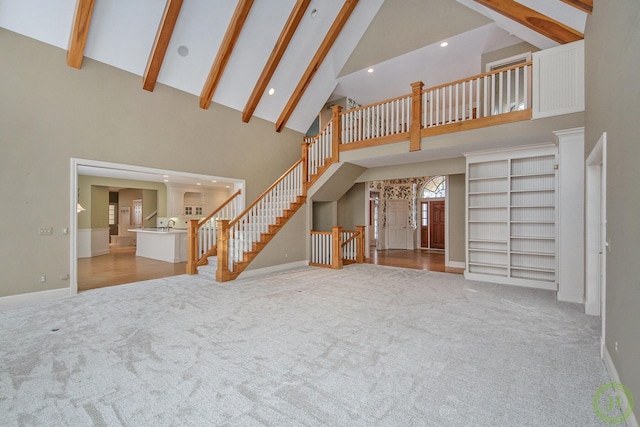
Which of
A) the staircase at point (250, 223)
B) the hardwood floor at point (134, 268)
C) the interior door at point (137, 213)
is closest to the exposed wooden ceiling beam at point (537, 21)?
the staircase at point (250, 223)

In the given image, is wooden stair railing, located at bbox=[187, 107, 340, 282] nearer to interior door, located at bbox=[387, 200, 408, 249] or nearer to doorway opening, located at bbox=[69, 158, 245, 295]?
doorway opening, located at bbox=[69, 158, 245, 295]

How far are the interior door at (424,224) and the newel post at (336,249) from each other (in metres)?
5.77

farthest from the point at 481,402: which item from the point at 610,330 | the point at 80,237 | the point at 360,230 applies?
the point at 80,237

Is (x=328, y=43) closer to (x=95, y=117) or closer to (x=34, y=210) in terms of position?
(x=95, y=117)

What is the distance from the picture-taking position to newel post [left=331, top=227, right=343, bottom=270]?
7.16m

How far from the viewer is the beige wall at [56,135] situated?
433 cm

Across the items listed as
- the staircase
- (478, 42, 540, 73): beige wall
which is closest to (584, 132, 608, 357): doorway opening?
(478, 42, 540, 73): beige wall

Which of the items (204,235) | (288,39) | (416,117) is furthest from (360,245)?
(288,39)

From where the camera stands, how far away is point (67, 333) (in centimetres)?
324

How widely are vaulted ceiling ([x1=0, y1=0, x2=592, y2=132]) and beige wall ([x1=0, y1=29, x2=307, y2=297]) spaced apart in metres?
0.27

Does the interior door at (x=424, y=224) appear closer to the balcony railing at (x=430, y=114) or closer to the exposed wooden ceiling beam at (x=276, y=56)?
the balcony railing at (x=430, y=114)

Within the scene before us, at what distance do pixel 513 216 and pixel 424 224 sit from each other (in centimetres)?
618

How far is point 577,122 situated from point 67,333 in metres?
7.29

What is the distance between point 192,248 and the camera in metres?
6.48
